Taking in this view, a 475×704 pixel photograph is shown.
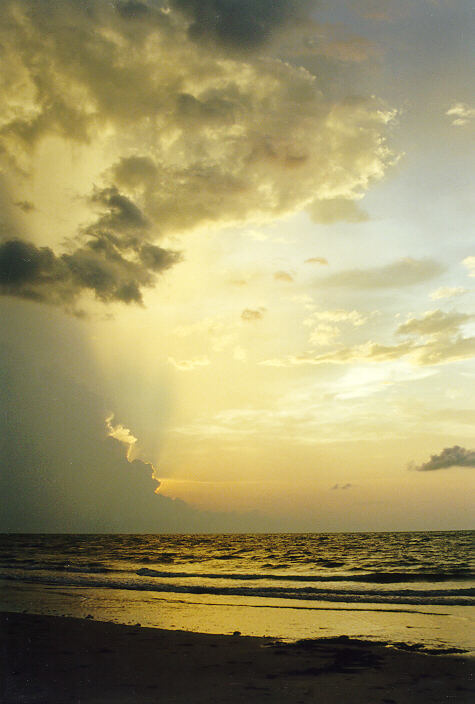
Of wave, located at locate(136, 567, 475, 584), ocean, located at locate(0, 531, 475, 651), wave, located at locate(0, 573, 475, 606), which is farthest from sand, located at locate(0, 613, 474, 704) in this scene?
wave, located at locate(136, 567, 475, 584)

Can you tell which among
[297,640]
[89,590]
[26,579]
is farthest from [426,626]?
[26,579]

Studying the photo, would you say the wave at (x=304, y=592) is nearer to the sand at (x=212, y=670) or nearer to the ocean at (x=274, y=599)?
the ocean at (x=274, y=599)

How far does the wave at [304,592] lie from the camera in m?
23.6

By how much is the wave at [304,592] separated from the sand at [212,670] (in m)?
11.3

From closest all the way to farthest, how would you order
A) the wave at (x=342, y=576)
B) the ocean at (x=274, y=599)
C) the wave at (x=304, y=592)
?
the ocean at (x=274, y=599) < the wave at (x=304, y=592) < the wave at (x=342, y=576)

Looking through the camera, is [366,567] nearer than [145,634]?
No

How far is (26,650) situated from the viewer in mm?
12227

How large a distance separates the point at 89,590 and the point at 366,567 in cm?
2502

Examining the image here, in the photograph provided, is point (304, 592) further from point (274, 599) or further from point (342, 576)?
point (342, 576)

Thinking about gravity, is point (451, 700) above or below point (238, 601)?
above

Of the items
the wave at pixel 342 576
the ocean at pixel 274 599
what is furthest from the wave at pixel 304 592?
the wave at pixel 342 576

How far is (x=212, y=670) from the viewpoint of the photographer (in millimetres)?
10672

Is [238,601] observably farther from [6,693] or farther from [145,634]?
[6,693]

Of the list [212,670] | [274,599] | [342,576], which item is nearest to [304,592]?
[274,599]
